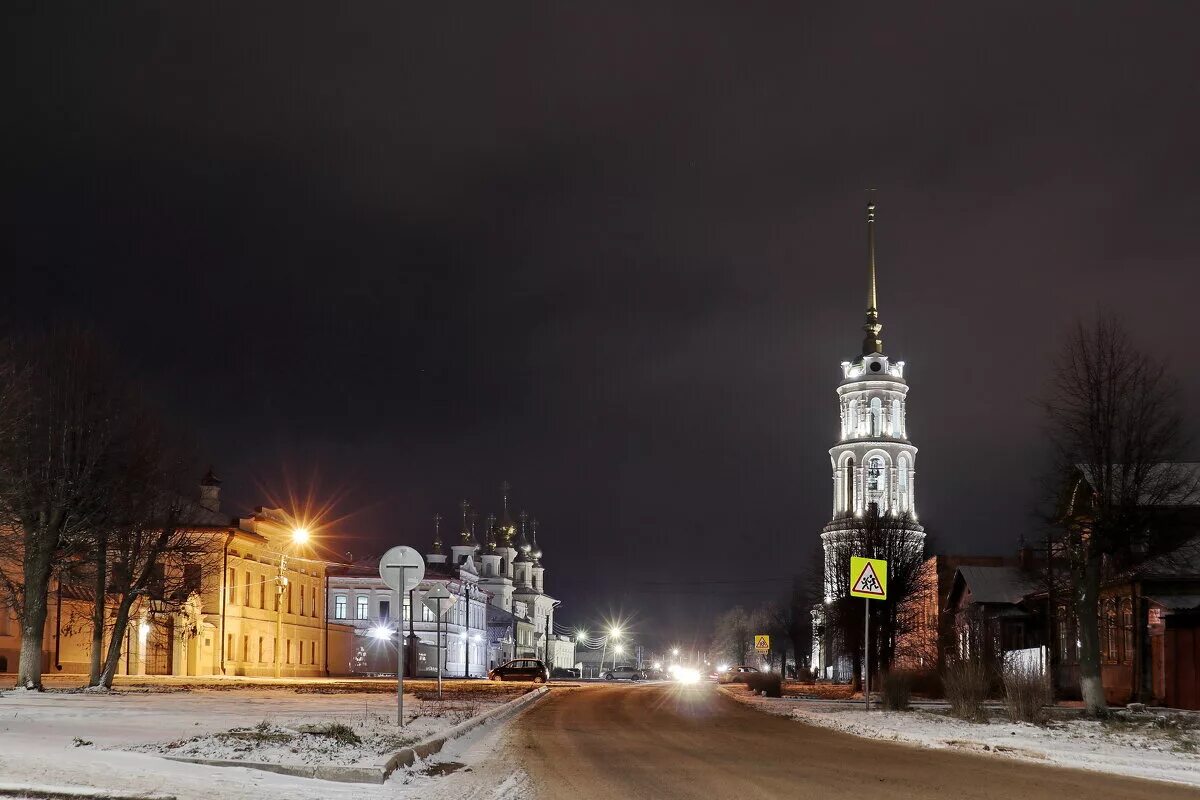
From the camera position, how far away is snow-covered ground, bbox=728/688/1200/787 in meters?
17.9

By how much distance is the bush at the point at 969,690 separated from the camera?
26.9m

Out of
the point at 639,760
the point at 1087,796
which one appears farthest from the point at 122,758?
the point at 1087,796

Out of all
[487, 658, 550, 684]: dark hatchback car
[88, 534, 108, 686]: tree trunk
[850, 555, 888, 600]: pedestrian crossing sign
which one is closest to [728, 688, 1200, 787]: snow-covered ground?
[850, 555, 888, 600]: pedestrian crossing sign

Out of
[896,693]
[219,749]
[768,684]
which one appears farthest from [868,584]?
[219,749]

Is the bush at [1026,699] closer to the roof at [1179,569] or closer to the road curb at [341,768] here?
the road curb at [341,768]

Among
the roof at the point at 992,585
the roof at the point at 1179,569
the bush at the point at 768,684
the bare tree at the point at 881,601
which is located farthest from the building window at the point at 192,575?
the roof at the point at 992,585

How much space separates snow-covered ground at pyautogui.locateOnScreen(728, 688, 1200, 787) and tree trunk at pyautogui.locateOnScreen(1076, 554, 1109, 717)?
2.39 m

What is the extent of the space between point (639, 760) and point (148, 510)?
25148 millimetres

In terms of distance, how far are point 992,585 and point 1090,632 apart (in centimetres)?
3447

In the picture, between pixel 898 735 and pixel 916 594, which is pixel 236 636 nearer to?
pixel 916 594

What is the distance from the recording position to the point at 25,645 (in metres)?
33.1

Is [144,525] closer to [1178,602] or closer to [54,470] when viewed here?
[54,470]

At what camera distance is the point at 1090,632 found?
105 ft

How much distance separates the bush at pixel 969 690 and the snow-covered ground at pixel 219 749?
397 inches
